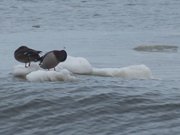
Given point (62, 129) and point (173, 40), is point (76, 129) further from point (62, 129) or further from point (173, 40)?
point (173, 40)

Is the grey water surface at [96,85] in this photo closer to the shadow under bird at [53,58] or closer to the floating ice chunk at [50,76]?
the floating ice chunk at [50,76]

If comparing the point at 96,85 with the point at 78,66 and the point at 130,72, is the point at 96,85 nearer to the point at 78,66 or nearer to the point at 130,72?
the point at 78,66

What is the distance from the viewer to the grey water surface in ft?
25.9

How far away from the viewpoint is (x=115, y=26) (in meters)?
20.9

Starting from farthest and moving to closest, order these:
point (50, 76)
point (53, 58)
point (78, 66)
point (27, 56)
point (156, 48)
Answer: point (156, 48) → point (78, 66) → point (27, 56) → point (53, 58) → point (50, 76)

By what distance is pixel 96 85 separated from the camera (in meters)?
9.52

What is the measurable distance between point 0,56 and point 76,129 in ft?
20.5

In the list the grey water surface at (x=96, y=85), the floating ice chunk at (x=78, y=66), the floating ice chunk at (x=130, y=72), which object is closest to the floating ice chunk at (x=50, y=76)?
the grey water surface at (x=96, y=85)

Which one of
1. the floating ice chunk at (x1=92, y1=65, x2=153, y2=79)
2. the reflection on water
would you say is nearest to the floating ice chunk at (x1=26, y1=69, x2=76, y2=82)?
the floating ice chunk at (x1=92, y1=65, x2=153, y2=79)

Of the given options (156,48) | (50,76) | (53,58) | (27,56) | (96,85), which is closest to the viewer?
(96,85)

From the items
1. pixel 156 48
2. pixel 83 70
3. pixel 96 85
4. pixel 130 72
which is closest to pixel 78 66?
pixel 83 70

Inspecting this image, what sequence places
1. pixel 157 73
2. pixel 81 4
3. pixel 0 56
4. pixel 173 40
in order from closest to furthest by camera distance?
pixel 157 73
pixel 0 56
pixel 173 40
pixel 81 4

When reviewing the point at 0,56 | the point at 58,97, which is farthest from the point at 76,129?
the point at 0,56

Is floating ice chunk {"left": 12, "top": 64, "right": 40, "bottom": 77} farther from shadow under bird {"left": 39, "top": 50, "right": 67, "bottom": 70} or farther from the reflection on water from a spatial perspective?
the reflection on water
